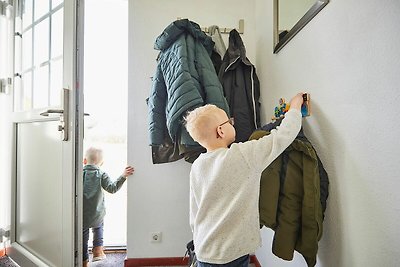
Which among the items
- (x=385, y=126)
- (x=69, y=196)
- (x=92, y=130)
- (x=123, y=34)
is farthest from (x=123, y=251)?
(x=385, y=126)

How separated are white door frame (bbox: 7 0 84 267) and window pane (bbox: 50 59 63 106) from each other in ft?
0.37

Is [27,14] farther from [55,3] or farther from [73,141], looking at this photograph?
[73,141]

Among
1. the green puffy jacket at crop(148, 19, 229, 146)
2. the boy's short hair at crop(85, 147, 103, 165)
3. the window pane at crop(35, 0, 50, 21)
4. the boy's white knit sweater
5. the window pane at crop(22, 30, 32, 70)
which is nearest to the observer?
the boy's white knit sweater

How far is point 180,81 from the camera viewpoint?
1.19 m

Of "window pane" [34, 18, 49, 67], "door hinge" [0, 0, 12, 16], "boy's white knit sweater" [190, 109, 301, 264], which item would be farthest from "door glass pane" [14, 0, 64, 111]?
"boy's white knit sweater" [190, 109, 301, 264]

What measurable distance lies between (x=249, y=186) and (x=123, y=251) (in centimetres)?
158

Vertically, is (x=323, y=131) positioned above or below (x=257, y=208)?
above

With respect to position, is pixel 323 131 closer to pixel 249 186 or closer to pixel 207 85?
pixel 249 186

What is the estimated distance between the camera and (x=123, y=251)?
195 centimetres

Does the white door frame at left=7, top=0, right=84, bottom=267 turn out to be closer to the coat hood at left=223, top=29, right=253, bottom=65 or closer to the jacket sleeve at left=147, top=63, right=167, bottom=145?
the jacket sleeve at left=147, top=63, right=167, bottom=145

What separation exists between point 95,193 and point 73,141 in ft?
2.16

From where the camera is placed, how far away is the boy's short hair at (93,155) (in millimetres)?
1803

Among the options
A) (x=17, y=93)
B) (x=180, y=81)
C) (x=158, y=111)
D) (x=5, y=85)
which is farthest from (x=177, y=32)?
(x=5, y=85)

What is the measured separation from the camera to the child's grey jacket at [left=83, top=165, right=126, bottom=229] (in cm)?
171
